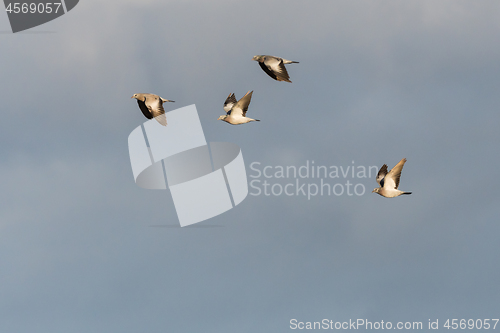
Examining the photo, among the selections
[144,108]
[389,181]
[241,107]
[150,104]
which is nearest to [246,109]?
[241,107]

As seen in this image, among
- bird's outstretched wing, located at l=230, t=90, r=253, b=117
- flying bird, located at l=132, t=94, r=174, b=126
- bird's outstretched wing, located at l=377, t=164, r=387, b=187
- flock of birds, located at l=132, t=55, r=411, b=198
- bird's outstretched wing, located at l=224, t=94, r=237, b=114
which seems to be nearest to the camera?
flock of birds, located at l=132, t=55, r=411, b=198

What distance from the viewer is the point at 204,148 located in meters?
71.0

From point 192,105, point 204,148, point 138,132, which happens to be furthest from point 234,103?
point 204,148

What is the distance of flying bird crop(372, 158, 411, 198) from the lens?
2037 inches

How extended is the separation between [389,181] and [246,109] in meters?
12.1

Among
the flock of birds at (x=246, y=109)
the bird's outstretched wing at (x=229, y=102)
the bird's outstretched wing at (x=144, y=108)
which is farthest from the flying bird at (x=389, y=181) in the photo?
the bird's outstretched wing at (x=144, y=108)

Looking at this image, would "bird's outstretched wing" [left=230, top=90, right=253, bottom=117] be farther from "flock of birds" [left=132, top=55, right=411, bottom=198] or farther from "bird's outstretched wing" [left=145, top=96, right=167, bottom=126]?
"bird's outstretched wing" [left=145, top=96, right=167, bottom=126]

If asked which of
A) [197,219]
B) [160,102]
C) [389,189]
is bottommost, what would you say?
[197,219]

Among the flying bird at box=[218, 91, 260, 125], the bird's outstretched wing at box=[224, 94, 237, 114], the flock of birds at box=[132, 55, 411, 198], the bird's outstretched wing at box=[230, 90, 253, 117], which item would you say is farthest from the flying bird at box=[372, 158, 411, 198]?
the bird's outstretched wing at box=[224, 94, 237, 114]

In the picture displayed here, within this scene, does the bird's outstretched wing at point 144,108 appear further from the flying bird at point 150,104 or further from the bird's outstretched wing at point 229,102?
the bird's outstretched wing at point 229,102

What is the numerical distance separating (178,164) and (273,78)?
81.1ft

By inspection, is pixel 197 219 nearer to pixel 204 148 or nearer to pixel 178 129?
pixel 178 129

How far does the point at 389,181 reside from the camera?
5219 centimetres

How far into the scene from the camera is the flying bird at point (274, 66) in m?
48.3
